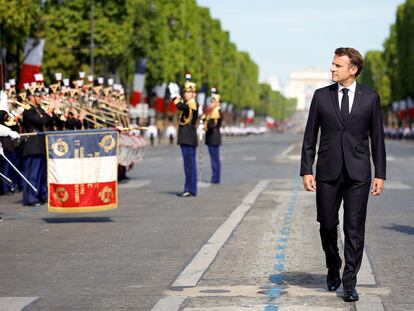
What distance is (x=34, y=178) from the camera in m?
19.5

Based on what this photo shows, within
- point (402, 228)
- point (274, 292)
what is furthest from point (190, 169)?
point (274, 292)

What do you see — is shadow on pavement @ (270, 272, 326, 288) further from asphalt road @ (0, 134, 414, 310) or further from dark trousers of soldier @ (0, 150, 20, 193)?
dark trousers of soldier @ (0, 150, 20, 193)

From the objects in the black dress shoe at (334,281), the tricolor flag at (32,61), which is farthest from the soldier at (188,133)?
the tricolor flag at (32,61)

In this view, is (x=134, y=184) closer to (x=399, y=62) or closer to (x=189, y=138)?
(x=189, y=138)

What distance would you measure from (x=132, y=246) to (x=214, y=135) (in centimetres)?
1300

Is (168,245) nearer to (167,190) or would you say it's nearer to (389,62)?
(167,190)

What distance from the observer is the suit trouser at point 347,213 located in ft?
30.3

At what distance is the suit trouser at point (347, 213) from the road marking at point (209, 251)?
134 centimetres

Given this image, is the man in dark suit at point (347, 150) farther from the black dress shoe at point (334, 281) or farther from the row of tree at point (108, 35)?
the row of tree at point (108, 35)

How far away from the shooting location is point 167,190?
23062 mm

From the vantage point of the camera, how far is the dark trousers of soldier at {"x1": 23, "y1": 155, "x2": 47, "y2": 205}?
63.7 feet

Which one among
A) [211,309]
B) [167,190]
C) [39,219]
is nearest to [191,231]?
[39,219]

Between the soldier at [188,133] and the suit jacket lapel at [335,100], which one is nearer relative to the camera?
Answer: the suit jacket lapel at [335,100]

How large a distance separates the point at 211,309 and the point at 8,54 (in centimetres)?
4406
